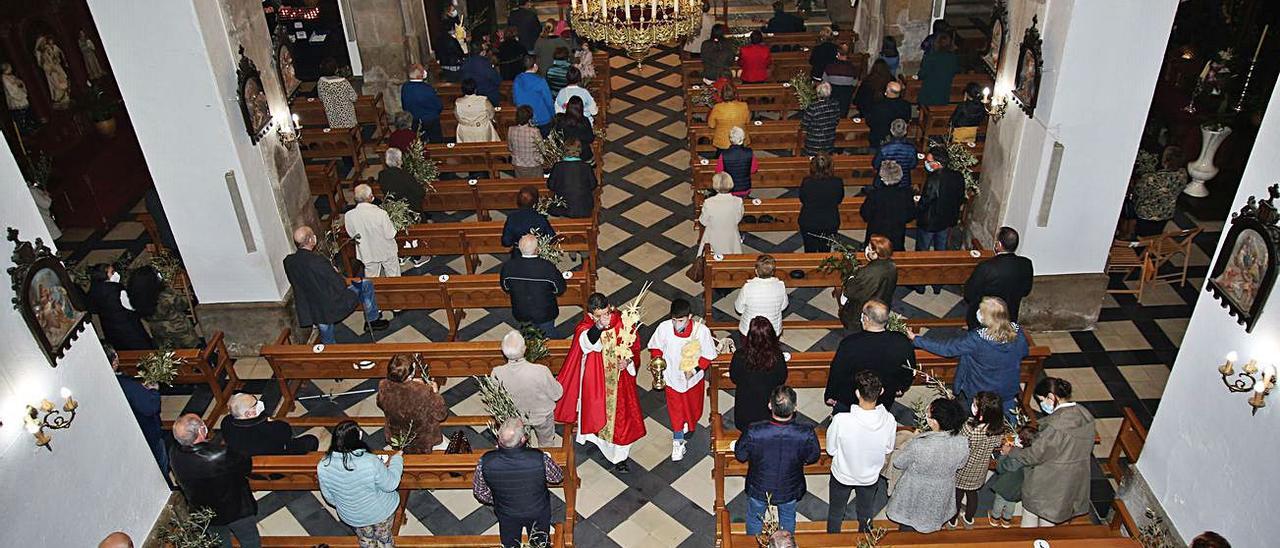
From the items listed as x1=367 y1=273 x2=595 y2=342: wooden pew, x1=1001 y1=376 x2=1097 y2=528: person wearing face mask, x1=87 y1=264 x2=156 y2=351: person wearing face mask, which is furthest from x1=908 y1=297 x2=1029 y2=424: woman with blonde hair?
x1=87 y1=264 x2=156 y2=351: person wearing face mask

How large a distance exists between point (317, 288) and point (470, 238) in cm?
212

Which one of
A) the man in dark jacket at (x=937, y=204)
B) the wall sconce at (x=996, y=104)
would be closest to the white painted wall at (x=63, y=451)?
the man in dark jacket at (x=937, y=204)

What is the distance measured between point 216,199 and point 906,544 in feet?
22.0

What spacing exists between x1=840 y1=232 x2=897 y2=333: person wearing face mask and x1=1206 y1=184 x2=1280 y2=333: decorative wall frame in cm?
260

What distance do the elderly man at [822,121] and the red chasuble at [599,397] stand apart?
4873 mm

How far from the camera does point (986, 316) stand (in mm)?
6477

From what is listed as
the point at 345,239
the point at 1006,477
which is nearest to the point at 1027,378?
the point at 1006,477

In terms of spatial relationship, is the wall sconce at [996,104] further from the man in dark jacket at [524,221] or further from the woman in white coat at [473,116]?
the woman in white coat at [473,116]

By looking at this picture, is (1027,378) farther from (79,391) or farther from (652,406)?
(79,391)

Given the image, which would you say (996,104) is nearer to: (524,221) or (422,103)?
(524,221)

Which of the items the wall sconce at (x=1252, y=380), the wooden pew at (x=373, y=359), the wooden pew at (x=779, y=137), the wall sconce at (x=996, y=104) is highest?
the wall sconce at (x=996, y=104)

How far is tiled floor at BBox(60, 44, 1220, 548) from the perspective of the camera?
23.3 ft

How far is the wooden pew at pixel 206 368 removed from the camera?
314 inches

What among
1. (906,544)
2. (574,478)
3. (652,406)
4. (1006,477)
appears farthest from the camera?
(652,406)
